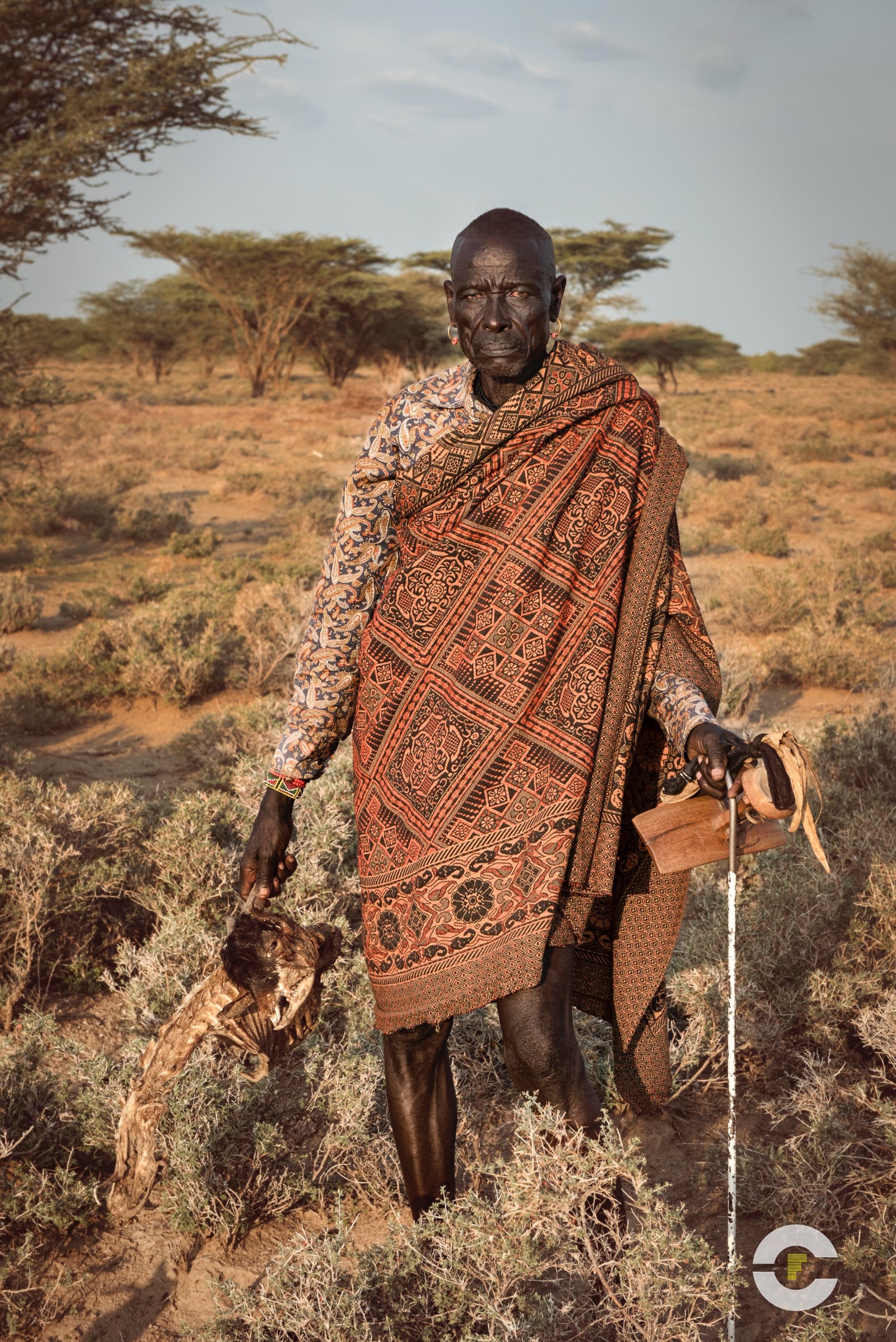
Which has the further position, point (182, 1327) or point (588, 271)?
point (588, 271)

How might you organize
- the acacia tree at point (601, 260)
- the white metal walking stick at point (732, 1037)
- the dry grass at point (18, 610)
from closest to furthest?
the white metal walking stick at point (732, 1037)
the dry grass at point (18, 610)
the acacia tree at point (601, 260)

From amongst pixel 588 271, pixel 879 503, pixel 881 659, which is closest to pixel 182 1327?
pixel 881 659

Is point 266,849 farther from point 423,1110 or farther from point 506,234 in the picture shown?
point 506,234

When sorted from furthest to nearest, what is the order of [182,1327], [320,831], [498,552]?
[320,831] < [182,1327] < [498,552]

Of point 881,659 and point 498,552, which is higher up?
point 498,552

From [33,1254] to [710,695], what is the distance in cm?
190

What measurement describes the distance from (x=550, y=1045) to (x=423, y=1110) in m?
0.36

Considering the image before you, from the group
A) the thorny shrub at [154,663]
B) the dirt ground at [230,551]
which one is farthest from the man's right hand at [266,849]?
the thorny shrub at [154,663]

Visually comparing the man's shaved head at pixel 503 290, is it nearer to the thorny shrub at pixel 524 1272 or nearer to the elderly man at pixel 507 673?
the elderly man at pixel 507 673

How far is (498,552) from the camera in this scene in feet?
6.41

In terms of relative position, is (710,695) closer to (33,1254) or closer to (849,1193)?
(849,1193)

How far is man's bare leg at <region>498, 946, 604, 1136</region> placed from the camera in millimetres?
1875

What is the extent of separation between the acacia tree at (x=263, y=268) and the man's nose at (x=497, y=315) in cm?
2884

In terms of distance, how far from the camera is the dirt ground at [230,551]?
7.86ft
